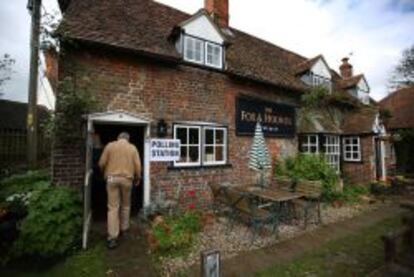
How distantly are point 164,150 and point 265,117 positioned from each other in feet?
15.9

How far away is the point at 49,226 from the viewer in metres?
4.71

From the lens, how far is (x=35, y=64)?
6160 millimetres

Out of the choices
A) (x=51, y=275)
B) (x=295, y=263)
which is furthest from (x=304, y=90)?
(x=51, y=275)

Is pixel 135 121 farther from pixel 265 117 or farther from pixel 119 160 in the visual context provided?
pixel 265 117

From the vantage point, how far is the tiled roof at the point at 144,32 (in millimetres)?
6977

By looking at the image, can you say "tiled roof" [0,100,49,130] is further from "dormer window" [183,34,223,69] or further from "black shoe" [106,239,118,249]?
"black shoe" [106,239,118,249]

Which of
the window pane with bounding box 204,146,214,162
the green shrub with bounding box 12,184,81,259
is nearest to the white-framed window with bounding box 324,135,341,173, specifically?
the window pane with bounding box 204,146,214,162

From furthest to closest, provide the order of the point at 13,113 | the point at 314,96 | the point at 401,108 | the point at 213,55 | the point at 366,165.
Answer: the point at 13,113 < the point at 401,108 < the point at 366,165 < the point at 314,96 < the point at 213,55

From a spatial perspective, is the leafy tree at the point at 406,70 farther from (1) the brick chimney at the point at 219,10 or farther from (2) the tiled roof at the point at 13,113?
(2) the tiled roof at the point at 13,113

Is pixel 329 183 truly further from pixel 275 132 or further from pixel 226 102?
pixel 226 102

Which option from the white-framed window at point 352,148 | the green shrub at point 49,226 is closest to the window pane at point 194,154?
the green shrub at point 49,226

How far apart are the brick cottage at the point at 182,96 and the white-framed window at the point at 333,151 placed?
97 millimetres

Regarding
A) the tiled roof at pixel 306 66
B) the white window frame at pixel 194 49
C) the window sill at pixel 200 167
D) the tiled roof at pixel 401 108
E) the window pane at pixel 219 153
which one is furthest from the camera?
the tiled roof at pixel 401 108

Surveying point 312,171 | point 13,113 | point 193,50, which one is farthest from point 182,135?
point 13,113
